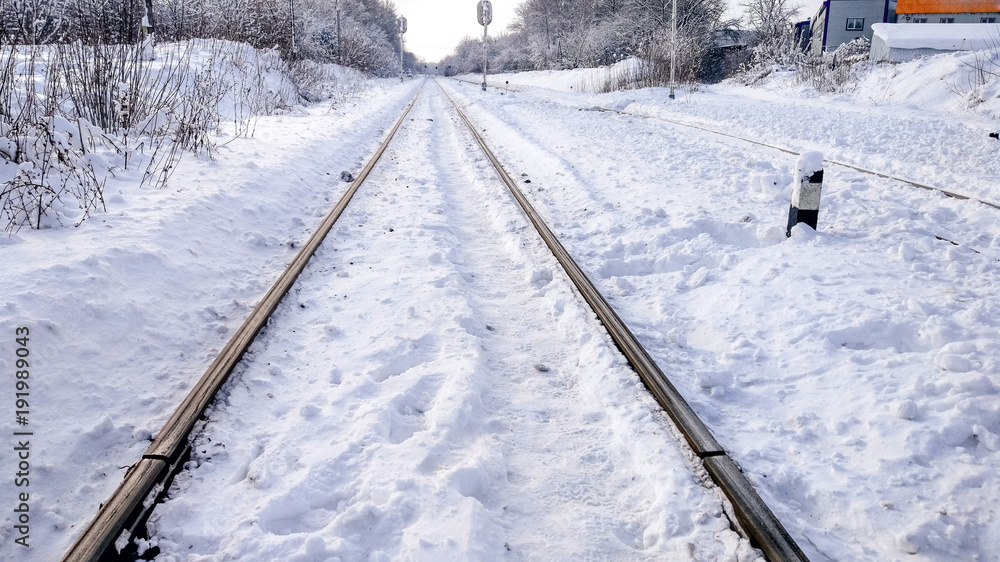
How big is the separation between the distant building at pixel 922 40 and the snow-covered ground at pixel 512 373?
28583 millimetres

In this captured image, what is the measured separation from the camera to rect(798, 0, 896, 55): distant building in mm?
40250

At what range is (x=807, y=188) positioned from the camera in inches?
195

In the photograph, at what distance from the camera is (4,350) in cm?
279

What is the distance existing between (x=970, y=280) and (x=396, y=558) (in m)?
4.47

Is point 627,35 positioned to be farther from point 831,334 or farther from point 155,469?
point 155,469

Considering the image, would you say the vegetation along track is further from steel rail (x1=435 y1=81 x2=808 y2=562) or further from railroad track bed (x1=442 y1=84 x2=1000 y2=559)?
railroad track bed (x1=442 y1=84 x2=1000 y2=559)

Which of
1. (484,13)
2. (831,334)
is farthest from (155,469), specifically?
(484,13)

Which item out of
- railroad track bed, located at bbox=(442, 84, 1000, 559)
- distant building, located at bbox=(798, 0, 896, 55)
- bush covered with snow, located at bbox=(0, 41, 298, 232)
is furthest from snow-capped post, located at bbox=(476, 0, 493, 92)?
railroad track bed, located at bbox=(442, 84, 1000, 559)

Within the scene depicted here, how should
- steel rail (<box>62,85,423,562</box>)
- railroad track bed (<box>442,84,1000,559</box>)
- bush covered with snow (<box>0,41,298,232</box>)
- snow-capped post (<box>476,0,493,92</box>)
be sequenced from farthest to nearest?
snow-capped post (<box>476,0,493,92</box>), bush covered with snow (<box>0,41,298,232</box>), railroad track bed (<box>442,84,1000,559</box>), steel rail (<box>62,85,423,562</box>)

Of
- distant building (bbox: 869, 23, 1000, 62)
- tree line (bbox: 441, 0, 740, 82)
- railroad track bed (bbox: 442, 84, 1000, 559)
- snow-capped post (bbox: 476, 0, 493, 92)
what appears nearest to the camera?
railroad track bed (bbox: 442, 84, 1000, 559)

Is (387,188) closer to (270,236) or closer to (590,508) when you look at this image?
(270,236)

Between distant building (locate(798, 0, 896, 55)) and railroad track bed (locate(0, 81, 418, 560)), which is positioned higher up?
distant building (locate(798, 0, 896, 55))

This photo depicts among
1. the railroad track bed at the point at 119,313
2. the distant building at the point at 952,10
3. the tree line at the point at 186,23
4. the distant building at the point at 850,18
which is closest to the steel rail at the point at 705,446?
the railroad track bed at the point at 119,313

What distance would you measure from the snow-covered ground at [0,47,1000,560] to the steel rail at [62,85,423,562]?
0.08 meters
